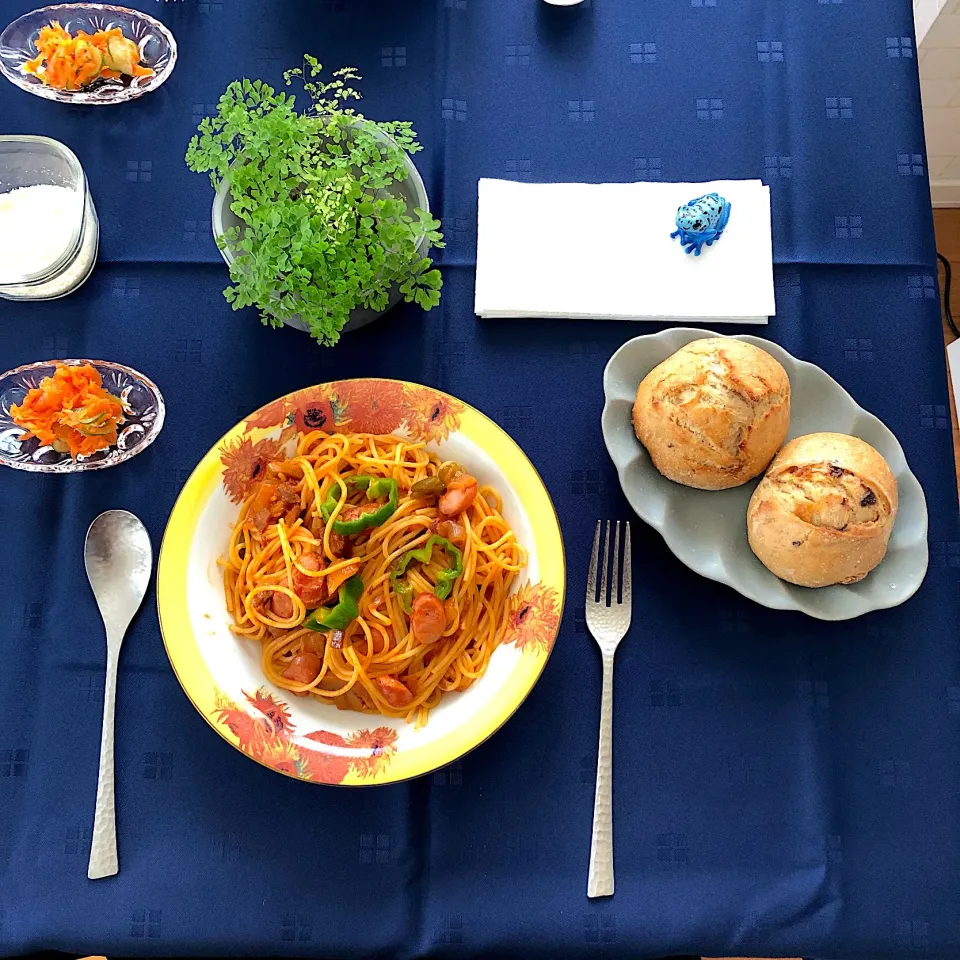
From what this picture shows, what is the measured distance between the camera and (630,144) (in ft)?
5.24

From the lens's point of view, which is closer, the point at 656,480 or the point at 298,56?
the point at 656,480

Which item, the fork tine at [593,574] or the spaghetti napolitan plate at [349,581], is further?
the fork tine at [593,574]

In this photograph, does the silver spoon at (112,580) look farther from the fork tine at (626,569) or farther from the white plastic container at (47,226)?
the fork tine at (626,569)

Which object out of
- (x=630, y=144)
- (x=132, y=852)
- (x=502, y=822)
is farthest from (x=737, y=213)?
(x=132, y=852)

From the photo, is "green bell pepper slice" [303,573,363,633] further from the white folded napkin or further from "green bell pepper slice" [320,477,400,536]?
the white folded napkin

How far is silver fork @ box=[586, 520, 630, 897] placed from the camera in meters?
1.29

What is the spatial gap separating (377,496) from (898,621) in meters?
0.86

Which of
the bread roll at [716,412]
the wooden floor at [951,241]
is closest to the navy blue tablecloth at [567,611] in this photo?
the bread roll at [716,412]

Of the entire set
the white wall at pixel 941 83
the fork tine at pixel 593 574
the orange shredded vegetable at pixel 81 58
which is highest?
the white wall at pixel 941 83

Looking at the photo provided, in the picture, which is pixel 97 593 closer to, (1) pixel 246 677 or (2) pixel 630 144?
(1) pixel 246 677

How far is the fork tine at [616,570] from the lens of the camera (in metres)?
1.38

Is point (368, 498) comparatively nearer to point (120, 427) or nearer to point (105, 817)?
point (120, 427)

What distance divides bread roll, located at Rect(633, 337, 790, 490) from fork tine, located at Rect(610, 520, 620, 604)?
14 cm

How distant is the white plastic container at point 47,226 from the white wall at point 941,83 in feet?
6.46
